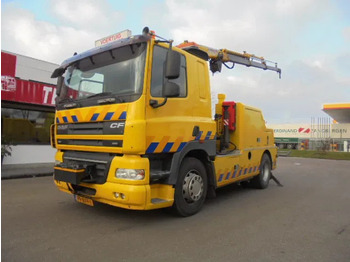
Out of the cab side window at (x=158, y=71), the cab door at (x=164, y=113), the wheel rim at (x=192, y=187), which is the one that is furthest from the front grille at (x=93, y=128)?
the wheel rim at (x=192, y=187)

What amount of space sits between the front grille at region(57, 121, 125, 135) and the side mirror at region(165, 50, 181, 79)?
100cm

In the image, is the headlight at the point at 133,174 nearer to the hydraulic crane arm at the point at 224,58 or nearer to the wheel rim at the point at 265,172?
the hydraulic crane arm at the point at 224,58

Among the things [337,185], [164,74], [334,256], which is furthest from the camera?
[337,185]

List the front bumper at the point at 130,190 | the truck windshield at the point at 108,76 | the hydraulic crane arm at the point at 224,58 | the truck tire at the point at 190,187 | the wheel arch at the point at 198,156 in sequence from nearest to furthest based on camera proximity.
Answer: the front bumper at the point at 130,190, the truck windshield at the point at 108,76, the wheel arch at the point at 198,156, the truck tire at the point at 190,187, the hydraulic crane arm at the point at 224,58

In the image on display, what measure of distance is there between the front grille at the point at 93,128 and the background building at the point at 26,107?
8042mm

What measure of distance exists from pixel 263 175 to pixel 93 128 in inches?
221

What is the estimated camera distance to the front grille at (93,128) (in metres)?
4.48

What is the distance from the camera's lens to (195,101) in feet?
18.1

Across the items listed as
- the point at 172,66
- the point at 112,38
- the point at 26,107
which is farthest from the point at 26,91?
the point at 172,66

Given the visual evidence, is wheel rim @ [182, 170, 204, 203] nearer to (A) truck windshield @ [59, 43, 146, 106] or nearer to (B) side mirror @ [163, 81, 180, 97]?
(B) side mirror @ [163, 81, 180, 97]

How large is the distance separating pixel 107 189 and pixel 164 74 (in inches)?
77.7

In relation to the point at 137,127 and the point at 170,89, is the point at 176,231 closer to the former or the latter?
the point at 137,127

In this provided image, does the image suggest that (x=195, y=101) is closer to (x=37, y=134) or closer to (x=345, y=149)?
(x=37, y=134)

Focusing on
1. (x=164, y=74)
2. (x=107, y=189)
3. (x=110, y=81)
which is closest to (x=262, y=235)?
(x=107, y=189)
